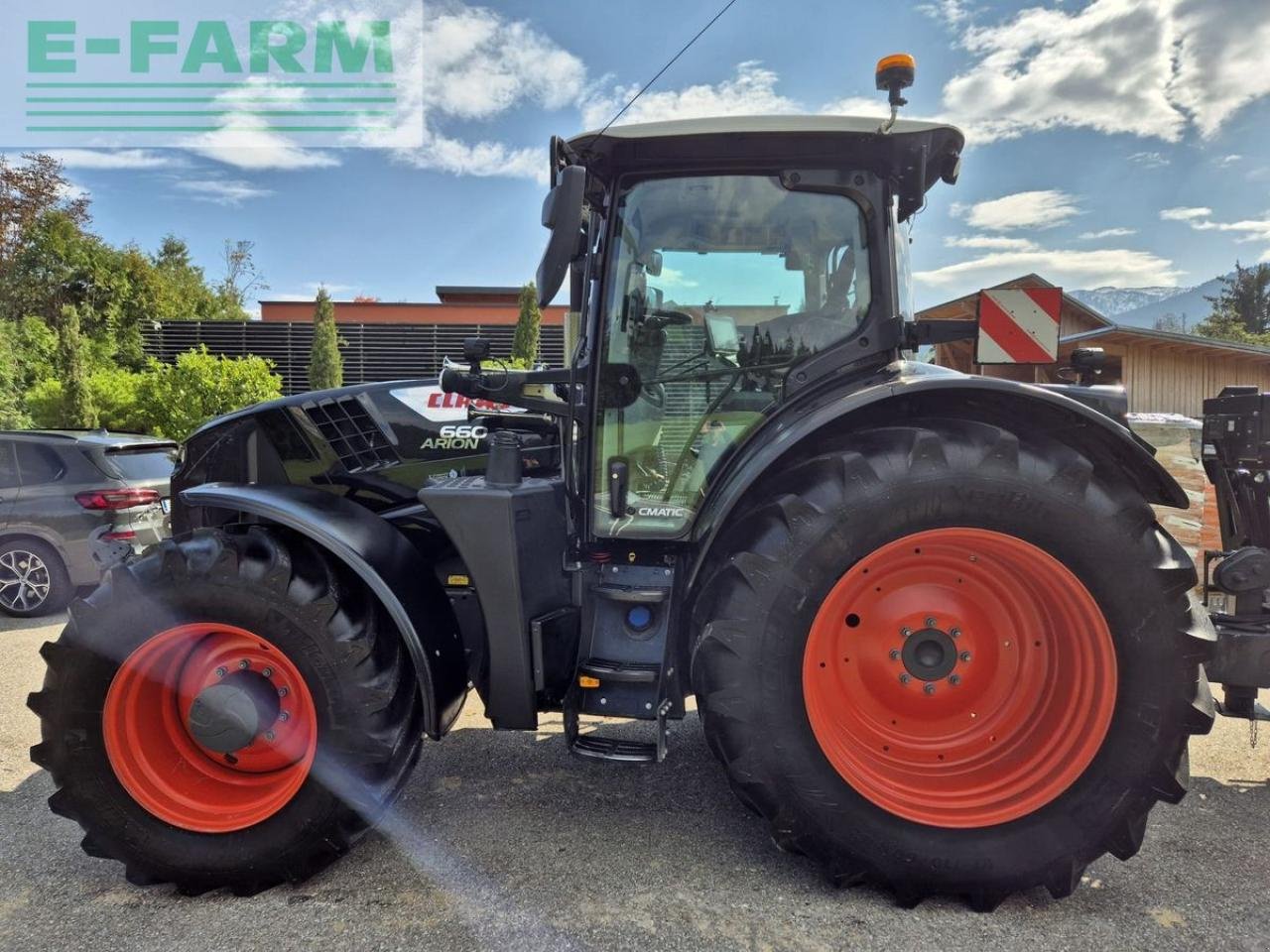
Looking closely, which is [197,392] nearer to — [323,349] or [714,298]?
[323,349]

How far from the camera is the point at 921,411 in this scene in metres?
2.42

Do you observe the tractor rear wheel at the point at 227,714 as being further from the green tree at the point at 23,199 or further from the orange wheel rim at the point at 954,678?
the green tree at the point at 23,199

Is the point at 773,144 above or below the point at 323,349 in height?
below

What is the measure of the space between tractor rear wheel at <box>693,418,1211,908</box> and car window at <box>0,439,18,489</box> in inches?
245

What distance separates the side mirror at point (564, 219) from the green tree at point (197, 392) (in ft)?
38.7

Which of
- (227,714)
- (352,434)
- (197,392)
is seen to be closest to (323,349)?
(197,392)

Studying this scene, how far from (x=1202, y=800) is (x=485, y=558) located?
2.80 meters

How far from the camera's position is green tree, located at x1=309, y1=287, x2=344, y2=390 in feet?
60.9

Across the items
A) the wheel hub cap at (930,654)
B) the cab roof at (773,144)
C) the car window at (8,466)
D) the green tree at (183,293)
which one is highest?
the green tree at (183,293)

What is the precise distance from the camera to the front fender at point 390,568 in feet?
7.88

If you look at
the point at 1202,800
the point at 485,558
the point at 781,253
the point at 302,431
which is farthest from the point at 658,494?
the point at 1202,800

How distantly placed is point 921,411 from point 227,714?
2.36 m

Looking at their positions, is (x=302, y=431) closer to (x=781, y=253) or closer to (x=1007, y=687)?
(x=781, y=253)

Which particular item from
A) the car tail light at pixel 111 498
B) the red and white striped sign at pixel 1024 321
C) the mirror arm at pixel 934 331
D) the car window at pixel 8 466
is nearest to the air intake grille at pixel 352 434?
the mirror arm at pixel 934 331
